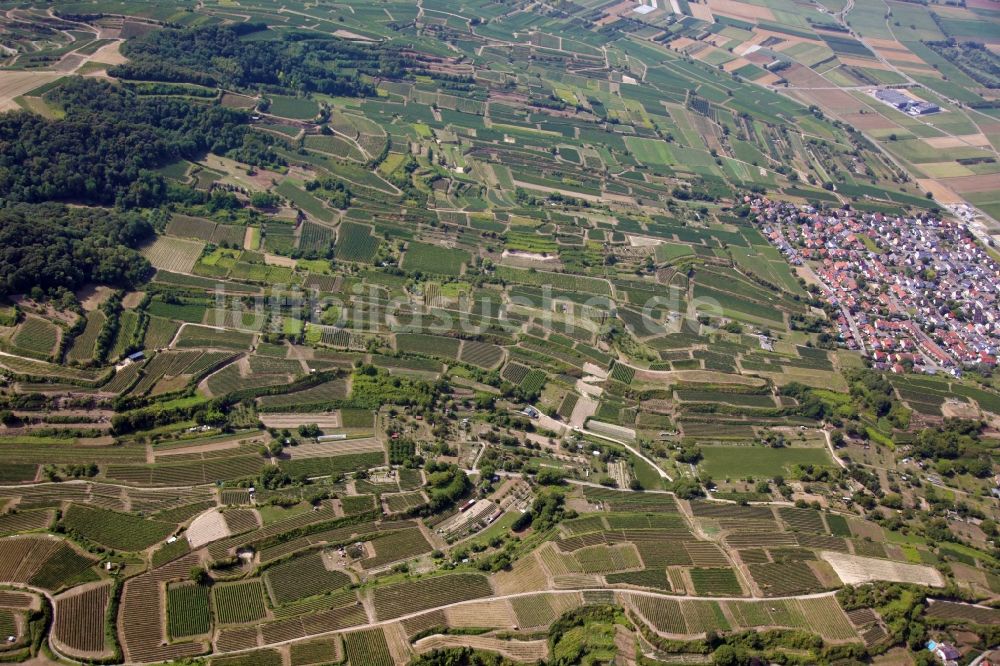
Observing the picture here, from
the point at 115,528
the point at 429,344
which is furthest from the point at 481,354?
the point at 115,528

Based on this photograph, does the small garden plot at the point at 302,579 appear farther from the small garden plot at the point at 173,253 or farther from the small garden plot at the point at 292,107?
the small garden plot at the point at 292,107

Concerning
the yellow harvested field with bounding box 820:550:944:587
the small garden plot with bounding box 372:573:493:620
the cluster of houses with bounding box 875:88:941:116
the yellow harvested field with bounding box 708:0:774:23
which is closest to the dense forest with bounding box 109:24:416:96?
the small garden plot with bounding box 372:573:493:620

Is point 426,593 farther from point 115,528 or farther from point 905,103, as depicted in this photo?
point 905,103

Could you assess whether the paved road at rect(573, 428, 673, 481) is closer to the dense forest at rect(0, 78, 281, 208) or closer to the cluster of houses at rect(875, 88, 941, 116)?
the dense forest at rect(0, 78, 281, 208)

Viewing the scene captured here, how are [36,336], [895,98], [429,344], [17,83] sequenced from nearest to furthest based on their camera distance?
[36,336] < [429,344] < [17,83] < [895,98]

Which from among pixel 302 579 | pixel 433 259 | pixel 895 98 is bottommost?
pixel 302 579

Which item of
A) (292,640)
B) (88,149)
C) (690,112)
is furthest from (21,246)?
(690,112)
